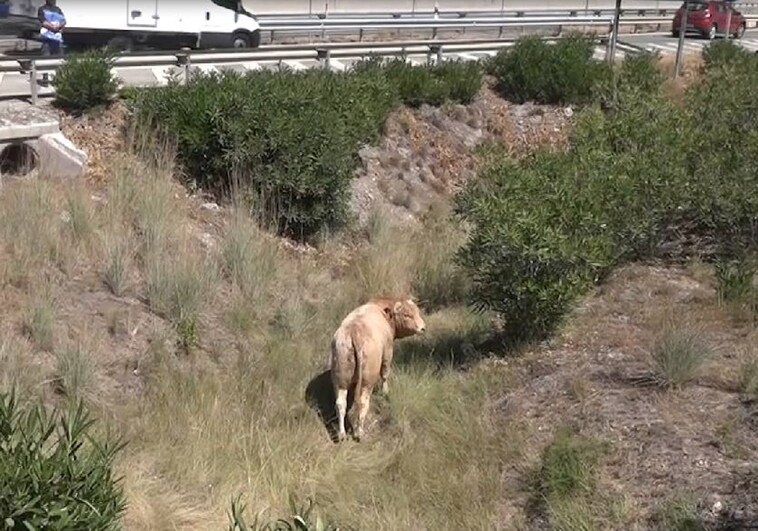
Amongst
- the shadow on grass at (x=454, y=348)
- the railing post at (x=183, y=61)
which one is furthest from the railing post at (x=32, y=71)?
the shadow on grass at (x=454, y=348)

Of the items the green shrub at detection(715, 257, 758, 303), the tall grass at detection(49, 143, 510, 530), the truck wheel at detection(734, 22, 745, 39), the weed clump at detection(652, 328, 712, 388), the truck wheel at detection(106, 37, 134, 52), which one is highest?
the truck wheel at detection(734, 22, 745, 39)

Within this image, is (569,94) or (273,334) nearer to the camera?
(273,334)

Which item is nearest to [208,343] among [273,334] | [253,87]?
[273,334]

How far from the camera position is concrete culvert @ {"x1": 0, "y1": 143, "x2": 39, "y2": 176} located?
524 inches

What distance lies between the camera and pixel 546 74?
1973 centimetres

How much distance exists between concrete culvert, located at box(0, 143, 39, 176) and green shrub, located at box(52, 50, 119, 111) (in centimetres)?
113

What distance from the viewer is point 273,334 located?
11.1 meters

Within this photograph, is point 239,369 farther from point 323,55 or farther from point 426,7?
point 426,7

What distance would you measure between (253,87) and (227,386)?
Answer: 19.0 feet

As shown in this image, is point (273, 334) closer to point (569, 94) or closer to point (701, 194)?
point (701, 194)

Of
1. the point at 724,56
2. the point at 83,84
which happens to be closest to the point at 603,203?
the point at 83,84

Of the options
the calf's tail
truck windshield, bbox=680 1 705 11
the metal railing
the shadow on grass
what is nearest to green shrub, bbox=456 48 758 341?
the shadow on grass

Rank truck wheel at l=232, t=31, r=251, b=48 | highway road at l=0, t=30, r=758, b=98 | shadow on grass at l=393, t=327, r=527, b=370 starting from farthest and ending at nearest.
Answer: truck wheel at l=232, t=31, r=251, b=48
highway road at l=0, t=30, r=758, b=98
shadow on grass at l=393, t=327, r=527, b=370

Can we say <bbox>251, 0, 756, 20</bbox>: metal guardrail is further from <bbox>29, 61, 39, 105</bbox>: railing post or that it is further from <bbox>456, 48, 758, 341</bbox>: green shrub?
<bbox>456, 48, 758, 341</bbox>: green shrub
